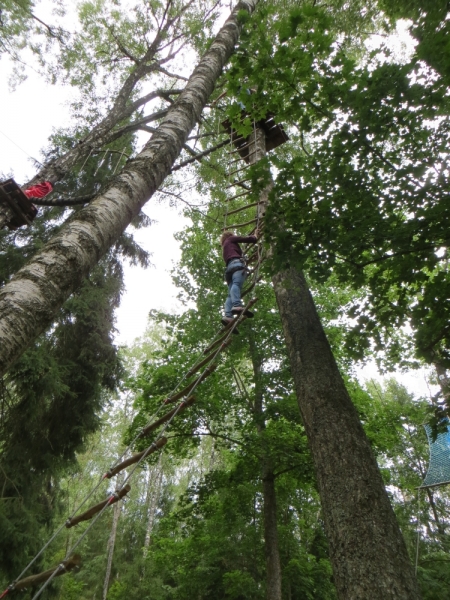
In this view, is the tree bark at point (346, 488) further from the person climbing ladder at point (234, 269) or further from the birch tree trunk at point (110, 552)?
the birch tree trunk at point (110, 552)

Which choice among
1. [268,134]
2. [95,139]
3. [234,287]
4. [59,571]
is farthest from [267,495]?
[95,139]

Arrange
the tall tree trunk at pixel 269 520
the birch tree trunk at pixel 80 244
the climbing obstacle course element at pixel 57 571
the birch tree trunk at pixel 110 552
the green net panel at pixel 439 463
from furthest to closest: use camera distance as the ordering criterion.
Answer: the birch tree trunk at pixel 110 552, the tall tree trunk at pixel 269 520, the green net panel at pixel 439 463, the birch tree trunk at pixel 80 244, the climbing obstacle course element at pixel 57 571

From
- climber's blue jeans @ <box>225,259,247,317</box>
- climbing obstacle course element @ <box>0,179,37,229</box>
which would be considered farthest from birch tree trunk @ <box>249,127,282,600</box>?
climbing obstacle course element @ <box>0,179,37,229</box>

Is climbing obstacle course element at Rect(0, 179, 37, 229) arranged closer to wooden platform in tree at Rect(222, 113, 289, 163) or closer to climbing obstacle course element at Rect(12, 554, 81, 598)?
wooden platform in tree at Rect(222, 113, 289, 163)

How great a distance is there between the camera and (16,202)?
A: 445cm

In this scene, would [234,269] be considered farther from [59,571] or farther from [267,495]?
[267,495]

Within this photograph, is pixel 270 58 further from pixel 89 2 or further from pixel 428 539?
pixel 428 539

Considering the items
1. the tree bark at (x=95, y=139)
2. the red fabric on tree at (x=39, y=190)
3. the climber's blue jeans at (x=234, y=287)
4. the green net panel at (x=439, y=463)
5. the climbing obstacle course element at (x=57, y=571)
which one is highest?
the tree bark at (x=95, y=139)

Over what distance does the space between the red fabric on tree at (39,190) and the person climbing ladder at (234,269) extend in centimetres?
275

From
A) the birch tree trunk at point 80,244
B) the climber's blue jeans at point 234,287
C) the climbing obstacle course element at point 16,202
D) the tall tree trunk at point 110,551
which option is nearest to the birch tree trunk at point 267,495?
the climber's blue jeans at point 234,287

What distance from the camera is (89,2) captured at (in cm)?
902

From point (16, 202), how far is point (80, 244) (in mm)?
2763

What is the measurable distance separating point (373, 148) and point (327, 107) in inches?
20.8

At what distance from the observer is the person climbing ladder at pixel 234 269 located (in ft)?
15.1
